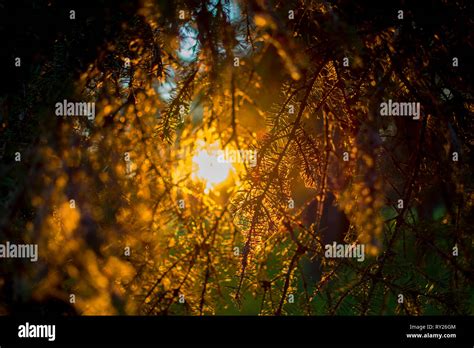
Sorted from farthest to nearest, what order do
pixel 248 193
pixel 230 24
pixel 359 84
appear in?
pixel 359 84, pixel 248 193, pixel 230 24

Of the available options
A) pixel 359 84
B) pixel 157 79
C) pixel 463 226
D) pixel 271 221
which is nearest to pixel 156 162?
pixel 157 79

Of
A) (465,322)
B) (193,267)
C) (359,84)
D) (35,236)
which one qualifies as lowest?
(465,322)

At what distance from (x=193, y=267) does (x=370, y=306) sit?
0.55m

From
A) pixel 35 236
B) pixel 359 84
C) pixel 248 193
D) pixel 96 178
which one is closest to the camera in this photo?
pixel 35 236

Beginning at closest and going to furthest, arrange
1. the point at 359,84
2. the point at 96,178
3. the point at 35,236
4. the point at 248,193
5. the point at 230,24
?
the point at 35,236
the point at 230,24
the point at 248,193
the point at 359,84
the point at 96,178

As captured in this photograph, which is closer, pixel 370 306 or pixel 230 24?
pixel 230 24

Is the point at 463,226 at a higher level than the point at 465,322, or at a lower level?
higher

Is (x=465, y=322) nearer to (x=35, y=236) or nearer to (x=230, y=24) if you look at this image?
(x=230, y=24)

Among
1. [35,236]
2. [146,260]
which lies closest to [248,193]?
[146,260]

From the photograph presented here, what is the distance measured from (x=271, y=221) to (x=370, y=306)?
1.35 feet

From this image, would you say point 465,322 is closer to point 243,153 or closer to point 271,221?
point 271,221

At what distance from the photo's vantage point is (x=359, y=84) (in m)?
1.42

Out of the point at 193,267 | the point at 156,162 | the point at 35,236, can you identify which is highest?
the point at 156,162

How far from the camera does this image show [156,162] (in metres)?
1.32
